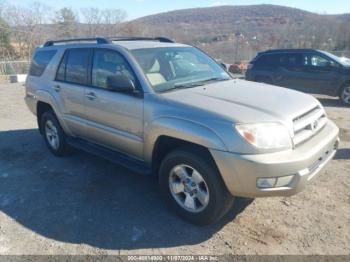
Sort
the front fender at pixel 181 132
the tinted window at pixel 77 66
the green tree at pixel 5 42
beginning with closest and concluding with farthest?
1. the front fender at pixel 181 132
2. the tinted window at pixel 77 66
3. the green tree at pixel 5 42

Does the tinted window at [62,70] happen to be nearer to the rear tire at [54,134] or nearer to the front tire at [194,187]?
the rear tire at [54,134]

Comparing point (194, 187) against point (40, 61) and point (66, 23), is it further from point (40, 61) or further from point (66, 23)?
point (66, 23)

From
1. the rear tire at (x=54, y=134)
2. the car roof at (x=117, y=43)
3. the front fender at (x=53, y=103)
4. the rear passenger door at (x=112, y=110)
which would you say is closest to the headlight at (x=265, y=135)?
the rear passenger door at (x=112, y=110)

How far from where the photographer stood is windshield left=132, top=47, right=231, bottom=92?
12.4ft

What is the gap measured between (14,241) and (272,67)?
967cm

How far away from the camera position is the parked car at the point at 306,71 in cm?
980

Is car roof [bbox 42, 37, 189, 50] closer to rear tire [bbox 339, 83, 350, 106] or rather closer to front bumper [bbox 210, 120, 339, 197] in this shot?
front bumper [bbox 210, 120, 339, 197]

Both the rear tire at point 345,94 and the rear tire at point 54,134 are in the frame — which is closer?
the rear tire at point 54,134

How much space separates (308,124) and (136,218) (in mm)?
2046

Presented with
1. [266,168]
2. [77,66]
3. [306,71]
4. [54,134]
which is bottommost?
[54,134]

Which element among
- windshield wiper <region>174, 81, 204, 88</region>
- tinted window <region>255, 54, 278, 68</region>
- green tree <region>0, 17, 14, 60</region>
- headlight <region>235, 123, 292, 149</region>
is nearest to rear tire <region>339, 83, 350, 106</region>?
tinted window <region>255, 54, 278, 68</region>

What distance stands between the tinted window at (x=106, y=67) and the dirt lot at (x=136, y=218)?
1374 mm

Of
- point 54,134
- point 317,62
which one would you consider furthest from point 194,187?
→ point 317,62

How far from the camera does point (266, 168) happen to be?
2820 millimetres
